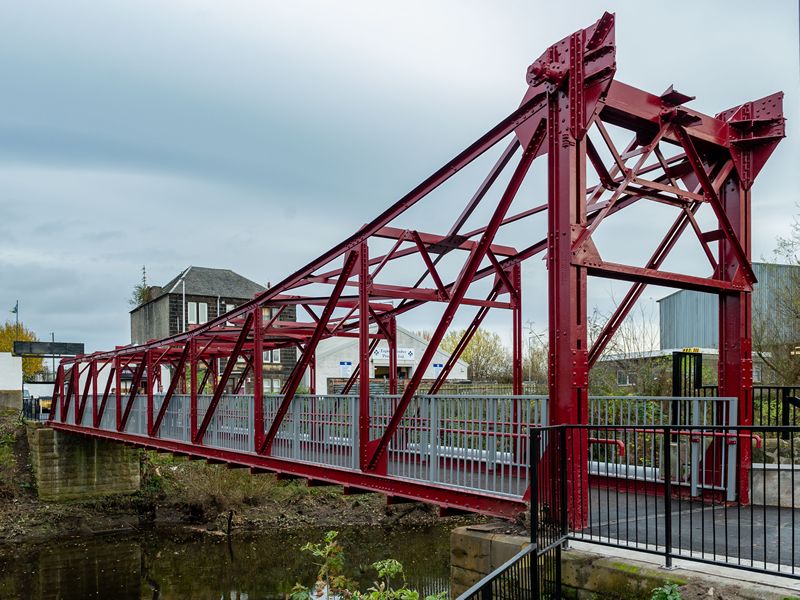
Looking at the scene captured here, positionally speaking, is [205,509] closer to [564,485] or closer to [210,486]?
[210,486]

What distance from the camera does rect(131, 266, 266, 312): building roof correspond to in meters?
51.4

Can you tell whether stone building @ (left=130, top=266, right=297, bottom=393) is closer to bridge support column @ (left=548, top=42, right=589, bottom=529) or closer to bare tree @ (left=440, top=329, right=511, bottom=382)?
bare tree @ (left=440, top=329, right=511, bottom=382)

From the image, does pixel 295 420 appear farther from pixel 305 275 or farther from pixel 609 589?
pixel 609 589

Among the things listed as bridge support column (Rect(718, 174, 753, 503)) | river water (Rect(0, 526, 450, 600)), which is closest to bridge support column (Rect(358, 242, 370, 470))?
bridge support column (Rect(718, 174, 753, 503))

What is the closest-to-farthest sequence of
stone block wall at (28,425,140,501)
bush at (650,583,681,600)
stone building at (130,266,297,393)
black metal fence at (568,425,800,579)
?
bush at (650,583,681,600), black metal fence at (568,425,800,579), stone block wall at (28,425,140,501), stone building at (130,266,297,393)

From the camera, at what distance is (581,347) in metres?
8.62

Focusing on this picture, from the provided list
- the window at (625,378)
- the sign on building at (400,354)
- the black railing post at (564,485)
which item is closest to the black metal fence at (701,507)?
the black railing post at (564,485)

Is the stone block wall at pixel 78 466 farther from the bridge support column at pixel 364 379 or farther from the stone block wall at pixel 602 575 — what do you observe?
the stone block wall at pixel 602 575

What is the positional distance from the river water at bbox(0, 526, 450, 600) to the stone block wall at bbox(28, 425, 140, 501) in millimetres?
5285

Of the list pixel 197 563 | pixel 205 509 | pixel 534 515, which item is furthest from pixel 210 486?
pixel 534 515

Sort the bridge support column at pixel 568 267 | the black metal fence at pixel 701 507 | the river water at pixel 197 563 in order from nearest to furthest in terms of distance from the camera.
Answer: the black metal fence at pixel 701 507
the bridge support column at pixel 568 267
the river water at pixel 197 563

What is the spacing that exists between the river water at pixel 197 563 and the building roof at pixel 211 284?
2646cm

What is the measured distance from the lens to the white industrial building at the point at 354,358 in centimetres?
4669

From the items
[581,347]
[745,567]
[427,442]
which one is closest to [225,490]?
[427,442]
